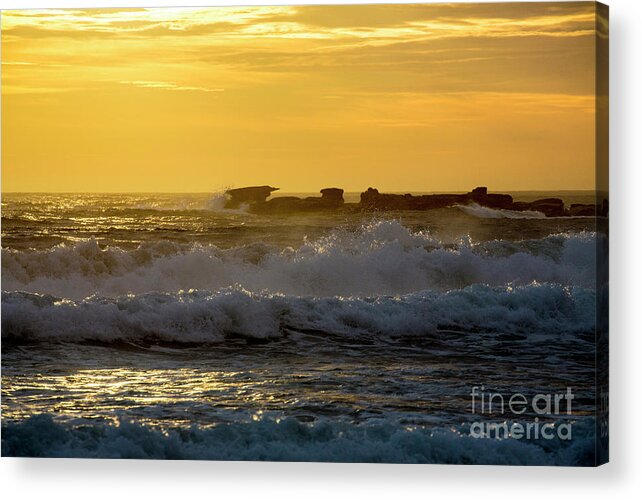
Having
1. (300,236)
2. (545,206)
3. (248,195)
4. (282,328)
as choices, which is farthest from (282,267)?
(545,206)

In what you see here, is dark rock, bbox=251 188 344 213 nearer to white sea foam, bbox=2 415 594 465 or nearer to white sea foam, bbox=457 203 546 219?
white sea foam, bbox=457 203 546 219

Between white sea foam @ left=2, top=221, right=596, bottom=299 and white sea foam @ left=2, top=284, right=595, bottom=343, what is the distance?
0.20 ft

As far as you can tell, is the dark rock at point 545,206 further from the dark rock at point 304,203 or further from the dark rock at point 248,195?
the dark rock at point 248,195

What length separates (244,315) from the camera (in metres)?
8.25

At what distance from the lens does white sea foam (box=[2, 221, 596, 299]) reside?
8109mm

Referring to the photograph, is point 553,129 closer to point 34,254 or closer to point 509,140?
point 509,140

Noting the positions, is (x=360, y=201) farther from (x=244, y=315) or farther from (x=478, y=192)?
(x=244, y=315)

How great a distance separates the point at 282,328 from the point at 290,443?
65 centimetres

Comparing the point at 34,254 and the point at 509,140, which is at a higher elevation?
the point at 509,140

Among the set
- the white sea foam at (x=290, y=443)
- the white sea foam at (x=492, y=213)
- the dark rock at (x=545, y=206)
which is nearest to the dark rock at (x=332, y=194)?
the white sea foam at (x=492, y=213)

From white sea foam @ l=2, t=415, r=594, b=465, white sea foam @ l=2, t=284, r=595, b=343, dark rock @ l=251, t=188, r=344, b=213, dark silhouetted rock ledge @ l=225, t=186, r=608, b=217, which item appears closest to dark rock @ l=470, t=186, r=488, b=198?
dark silhouetted rock ledge @ l=225, t=186, r=608, b=217

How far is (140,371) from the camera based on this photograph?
8.14 meters

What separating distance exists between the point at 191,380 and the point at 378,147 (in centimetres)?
167

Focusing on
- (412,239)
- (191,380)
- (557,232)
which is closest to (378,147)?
(412,239)
